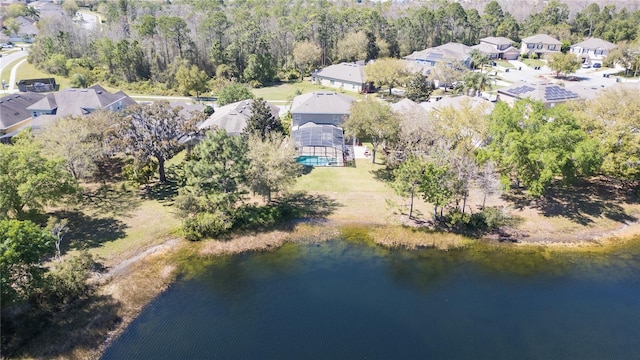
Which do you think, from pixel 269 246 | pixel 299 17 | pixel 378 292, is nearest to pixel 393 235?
pixel 378 292

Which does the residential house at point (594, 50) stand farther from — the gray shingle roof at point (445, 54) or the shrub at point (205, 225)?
the shrub at point (205, 225)

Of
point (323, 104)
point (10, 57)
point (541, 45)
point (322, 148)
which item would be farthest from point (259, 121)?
point (541, 45)

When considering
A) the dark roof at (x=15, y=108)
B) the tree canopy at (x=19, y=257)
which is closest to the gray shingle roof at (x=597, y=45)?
the dark roof at (x=15, y=108)

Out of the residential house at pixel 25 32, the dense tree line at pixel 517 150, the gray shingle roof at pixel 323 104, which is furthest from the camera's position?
the residential house at pixel 25 32

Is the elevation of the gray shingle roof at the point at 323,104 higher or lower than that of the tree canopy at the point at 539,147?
higher

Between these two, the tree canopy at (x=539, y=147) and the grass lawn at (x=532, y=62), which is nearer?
the tree canopy at (x=539, y=147)

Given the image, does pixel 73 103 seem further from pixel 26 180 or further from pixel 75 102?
pixel 26 180

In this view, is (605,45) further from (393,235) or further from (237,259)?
(237,259)

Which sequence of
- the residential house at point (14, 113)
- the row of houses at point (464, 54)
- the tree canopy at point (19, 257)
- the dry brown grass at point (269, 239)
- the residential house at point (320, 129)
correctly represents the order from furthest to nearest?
the row of houses at point (464, 54) → the residential house at point (14, 113) → the residential house at point (320, 129) → the dry brown grass at point (269, 239) → the tree canopy at point (19, 257)
